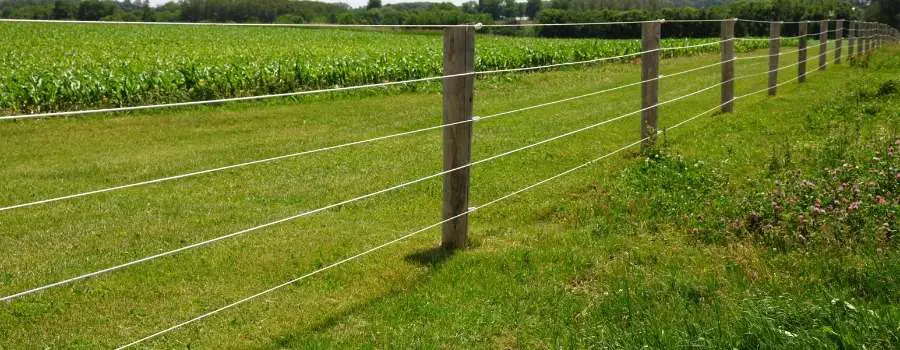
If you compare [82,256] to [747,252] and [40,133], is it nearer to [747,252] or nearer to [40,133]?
[747,252]

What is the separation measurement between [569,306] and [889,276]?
67.3 inches

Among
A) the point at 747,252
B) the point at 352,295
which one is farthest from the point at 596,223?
the point at 352,295

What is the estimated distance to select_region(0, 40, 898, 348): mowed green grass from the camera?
5.13m

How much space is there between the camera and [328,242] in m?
7.16

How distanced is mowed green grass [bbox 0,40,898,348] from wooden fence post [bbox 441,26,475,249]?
22 centimetres

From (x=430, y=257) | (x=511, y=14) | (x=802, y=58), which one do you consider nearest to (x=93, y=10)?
(x=511, y=14)

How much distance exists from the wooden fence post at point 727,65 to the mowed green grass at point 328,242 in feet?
2.02

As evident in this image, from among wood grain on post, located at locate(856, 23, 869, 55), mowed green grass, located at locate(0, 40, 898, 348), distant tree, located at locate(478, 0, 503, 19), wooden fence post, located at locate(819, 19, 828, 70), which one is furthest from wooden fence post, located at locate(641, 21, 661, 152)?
distant tree, located at locate(478, 0, 503, 19)

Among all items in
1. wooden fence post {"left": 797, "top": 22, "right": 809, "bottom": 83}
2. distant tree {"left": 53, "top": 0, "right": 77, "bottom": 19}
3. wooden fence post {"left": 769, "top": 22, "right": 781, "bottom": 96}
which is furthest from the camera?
distant tree {"left": 53, "top": 0, "right": 77, "bottom": 19}

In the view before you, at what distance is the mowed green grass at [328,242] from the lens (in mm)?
5129

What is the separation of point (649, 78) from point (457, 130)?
4.73 m

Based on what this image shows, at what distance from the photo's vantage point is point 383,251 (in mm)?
6820

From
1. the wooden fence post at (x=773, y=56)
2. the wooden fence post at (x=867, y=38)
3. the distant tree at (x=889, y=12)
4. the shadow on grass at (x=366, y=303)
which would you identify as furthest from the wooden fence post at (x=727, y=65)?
the distant tree at (x=889, y=12)

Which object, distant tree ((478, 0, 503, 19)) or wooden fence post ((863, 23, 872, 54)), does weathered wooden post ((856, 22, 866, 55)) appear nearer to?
wooden fence post ((863, 23, 872, 54))
